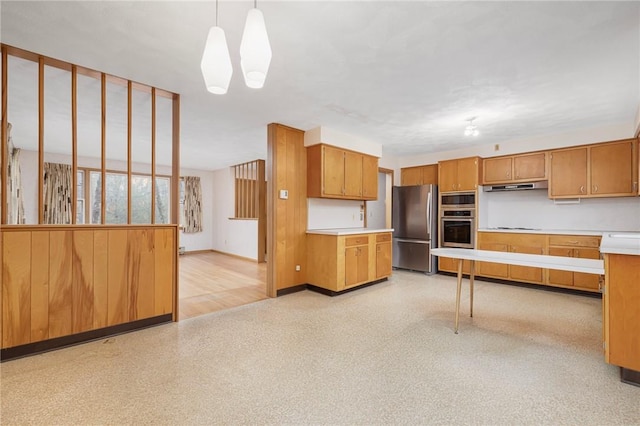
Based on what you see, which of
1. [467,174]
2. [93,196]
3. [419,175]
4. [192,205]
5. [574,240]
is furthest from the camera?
[192,205]

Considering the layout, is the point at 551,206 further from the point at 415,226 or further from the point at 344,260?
the point at 344,260

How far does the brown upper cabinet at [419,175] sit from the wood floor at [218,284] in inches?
147

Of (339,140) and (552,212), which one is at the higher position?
(339,140)

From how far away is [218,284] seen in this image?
4.85 meters

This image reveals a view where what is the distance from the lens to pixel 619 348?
208cm

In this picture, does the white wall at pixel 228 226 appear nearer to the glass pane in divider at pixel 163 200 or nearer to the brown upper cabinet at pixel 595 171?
the glass pane in divider at pixel 163 200

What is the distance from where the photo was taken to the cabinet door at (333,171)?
14.6 feet

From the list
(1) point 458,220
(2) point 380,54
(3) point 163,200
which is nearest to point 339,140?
(2) point 380,54

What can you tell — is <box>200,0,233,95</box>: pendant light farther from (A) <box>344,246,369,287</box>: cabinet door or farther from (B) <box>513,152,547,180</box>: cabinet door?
(B) <box>513,152,547,180</box>: cabinet door

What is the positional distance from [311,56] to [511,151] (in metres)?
4.33

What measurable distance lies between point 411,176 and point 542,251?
9.16 feet

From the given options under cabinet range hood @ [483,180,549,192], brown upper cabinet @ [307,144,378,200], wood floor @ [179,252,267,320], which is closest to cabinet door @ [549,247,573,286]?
under cabinet range hood @ [483,180,549,192]

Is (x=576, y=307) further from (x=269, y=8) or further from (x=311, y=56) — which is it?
(x=269, y=8)

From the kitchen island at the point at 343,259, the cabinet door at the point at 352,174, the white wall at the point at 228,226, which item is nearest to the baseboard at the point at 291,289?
the kitchen island at the point at 343,259
